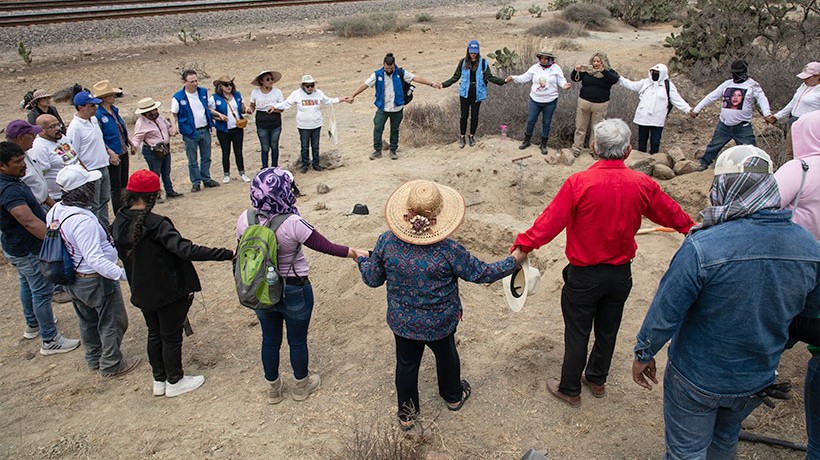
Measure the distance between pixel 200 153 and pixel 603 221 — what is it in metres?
7.04

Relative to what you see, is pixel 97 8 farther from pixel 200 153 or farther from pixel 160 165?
pixel 160 165

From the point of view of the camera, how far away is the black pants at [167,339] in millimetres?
4340

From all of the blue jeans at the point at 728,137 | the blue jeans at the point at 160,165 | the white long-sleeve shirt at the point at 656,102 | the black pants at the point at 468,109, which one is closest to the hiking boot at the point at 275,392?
the blue jeans at the point at 160,165

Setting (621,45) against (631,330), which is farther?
(621,45)

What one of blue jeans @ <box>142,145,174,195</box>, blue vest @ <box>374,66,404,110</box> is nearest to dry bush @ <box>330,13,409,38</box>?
blue vest @ <box>374,66,404,110</box>

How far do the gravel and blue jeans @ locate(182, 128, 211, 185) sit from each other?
11723mm

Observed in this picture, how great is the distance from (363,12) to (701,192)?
1855 cm

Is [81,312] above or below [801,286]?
below

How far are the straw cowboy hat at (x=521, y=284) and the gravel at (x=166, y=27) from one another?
18.2 meters

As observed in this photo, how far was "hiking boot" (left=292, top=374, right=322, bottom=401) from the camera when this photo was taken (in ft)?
14.4

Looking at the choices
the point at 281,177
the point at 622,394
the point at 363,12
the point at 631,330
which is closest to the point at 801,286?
→ the point at 622,394

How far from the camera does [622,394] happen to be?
4.24m

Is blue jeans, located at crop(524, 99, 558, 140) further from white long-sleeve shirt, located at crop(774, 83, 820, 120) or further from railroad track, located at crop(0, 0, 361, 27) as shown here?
railroad track, located at crop(0, 0, 361, 27)

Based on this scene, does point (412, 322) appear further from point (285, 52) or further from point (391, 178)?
point (285, 52)
